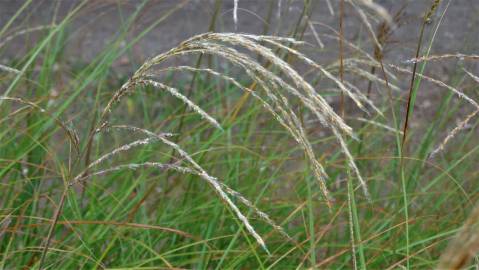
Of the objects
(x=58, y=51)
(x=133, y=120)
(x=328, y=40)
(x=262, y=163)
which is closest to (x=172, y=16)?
(x=328, y=40)

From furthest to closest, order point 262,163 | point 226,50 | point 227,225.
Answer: point 262,163, point 227,225, point 226,50

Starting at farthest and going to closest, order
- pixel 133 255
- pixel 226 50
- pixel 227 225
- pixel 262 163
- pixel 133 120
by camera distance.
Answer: pixel 133 120 → pixel 262 163 → pixel 227 225 → pixel 133 255 → pixel 226 50

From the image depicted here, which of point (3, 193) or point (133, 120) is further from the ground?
point (3, 193)

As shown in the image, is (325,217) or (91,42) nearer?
(325,217)

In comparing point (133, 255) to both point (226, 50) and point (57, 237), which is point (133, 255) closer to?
point (57, 237)

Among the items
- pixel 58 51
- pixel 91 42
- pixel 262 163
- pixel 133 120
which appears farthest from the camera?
pixel 91 42

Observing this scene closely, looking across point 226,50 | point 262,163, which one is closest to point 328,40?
point 262,163

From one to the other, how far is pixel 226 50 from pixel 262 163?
47.6 inches

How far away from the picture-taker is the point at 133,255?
86.7 inches

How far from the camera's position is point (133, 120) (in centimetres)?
401

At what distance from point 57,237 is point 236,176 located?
1.70 feet

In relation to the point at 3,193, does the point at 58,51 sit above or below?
above

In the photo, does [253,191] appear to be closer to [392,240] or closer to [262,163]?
[262,163]

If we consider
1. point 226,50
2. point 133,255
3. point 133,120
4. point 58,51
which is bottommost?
point 133,120
